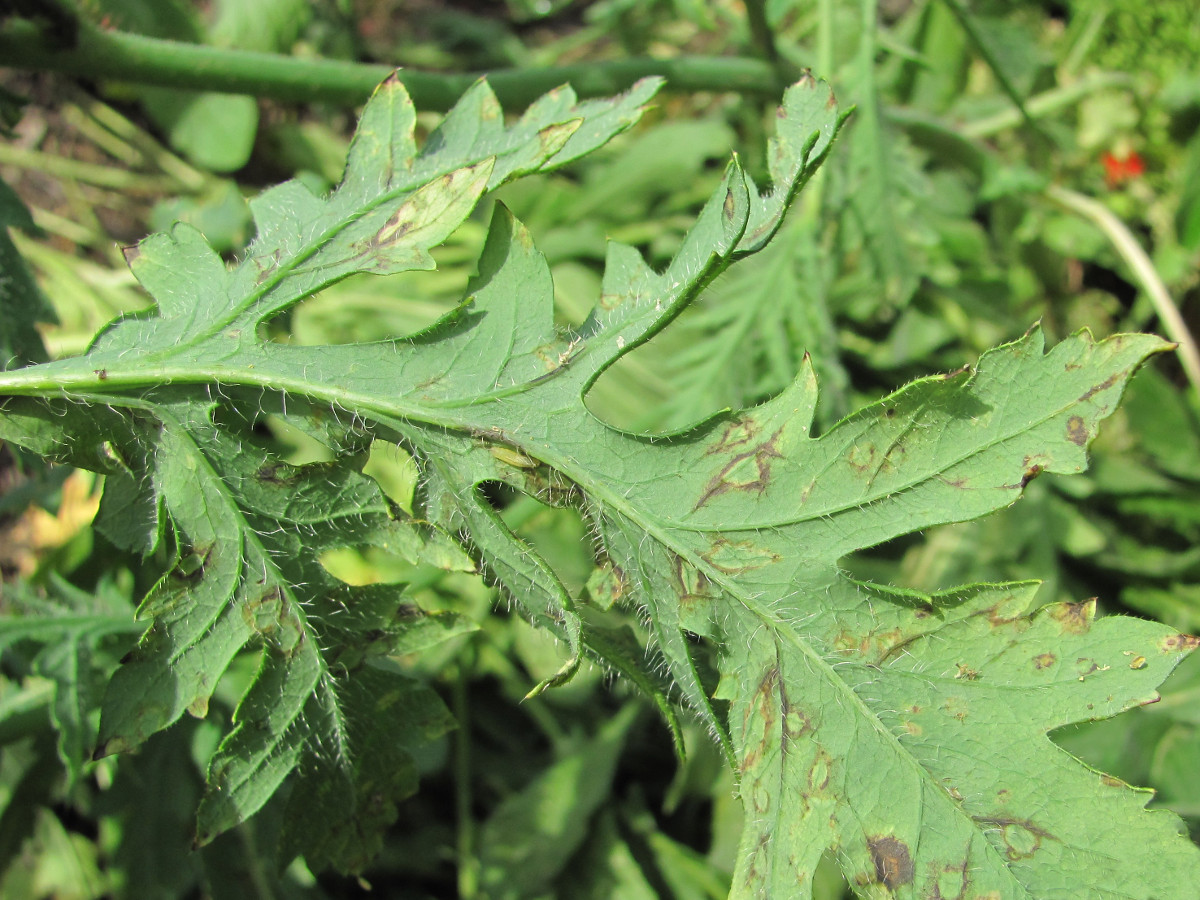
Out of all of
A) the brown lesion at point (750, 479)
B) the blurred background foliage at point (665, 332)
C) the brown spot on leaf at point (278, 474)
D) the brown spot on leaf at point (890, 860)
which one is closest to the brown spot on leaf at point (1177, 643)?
the brown spot on leaf at point (890, 860)

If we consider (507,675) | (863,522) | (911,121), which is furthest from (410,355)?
(911,121)

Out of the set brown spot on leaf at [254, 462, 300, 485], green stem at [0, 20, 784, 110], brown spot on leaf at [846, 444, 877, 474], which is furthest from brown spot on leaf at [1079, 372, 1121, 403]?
green stem at [0, 20, 784, 110]

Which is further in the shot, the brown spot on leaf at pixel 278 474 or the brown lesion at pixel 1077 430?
the brown spot on leaf at pixel 278 474

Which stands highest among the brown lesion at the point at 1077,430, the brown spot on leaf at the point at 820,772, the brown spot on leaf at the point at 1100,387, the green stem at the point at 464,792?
the brown spot on leaf at the point at 1100,387

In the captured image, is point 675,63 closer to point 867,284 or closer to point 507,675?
point 867,284

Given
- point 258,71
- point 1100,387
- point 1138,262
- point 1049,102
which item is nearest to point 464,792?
point 258,71

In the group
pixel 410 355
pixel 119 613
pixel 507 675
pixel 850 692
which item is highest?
pixel 410 355

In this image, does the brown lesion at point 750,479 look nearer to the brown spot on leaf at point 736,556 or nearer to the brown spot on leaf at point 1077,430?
the brown spot on leaf at point 736,556
